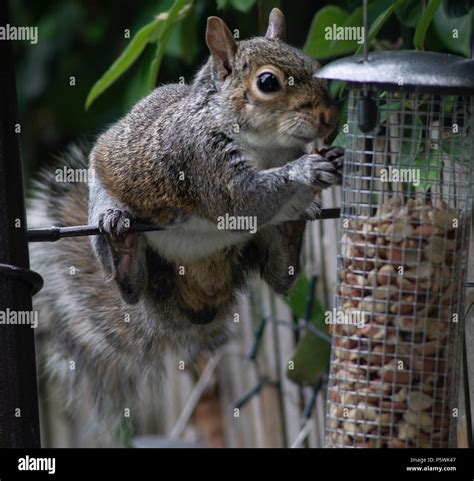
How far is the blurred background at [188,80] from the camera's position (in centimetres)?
222

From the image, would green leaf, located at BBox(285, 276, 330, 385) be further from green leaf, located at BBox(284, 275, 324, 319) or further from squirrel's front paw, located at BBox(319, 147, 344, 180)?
squirrel's front paw, located at BBox(319, 147, 344, 180)

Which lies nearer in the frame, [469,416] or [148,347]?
[469,416]

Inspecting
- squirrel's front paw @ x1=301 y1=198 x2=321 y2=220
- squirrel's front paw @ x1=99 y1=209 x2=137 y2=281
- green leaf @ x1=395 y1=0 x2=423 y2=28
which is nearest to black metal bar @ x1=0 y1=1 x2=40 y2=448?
squirrel's front paw @ x1=99 y1=209 x2=137 y2=281

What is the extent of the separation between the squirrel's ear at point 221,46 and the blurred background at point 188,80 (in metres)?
0.21

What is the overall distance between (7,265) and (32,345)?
12 centimetres

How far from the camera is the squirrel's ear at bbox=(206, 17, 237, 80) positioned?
1890 millimetres

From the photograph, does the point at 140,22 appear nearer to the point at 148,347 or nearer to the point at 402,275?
the point at 148,347

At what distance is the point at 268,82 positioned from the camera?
5.97 feet

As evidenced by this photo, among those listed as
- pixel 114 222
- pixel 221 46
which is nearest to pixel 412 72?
pixel 221 46

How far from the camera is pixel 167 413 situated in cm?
366

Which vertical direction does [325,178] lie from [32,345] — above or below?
above

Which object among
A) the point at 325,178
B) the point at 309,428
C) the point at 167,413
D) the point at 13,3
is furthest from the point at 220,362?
the point at 325,178

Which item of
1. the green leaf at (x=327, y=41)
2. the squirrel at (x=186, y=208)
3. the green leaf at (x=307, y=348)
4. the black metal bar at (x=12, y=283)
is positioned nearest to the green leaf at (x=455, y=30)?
the green leaf at (x=327, y=41)

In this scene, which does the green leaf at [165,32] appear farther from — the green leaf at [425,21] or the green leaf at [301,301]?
the green leaf at [301,301]
